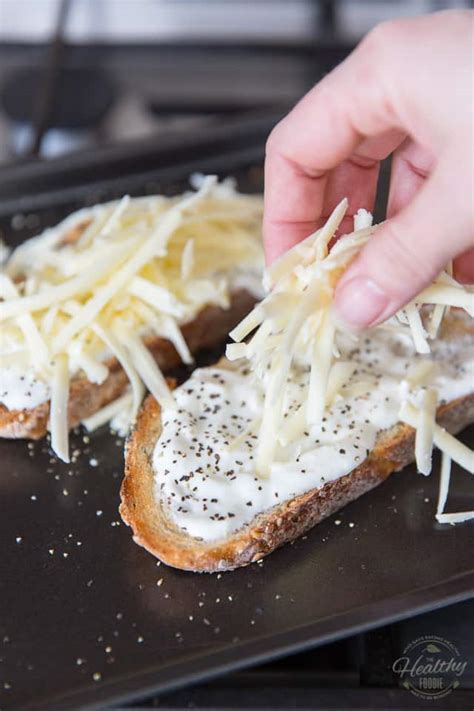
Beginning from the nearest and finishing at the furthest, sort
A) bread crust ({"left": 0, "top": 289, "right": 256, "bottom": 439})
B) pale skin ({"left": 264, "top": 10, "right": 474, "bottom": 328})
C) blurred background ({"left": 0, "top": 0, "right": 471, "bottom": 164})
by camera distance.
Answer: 1. pale skin ({"left": 264, "top": 10, "right": 474, "bottom": 328})
2. bread crust ({"left": 0, "top": 289, "right": 256, "bottom": 439})
3. blurred background ({"left": 0, "top": 0, "right": 471, "bottom": 164})

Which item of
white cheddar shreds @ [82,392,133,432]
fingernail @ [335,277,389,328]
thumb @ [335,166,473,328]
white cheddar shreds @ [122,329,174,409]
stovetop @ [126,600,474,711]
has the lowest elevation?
stovetop @ [126,600,474,711]

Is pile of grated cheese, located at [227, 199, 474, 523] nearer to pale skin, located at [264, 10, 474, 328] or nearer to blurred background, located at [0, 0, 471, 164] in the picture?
pale skin, located at [264, 10, 474, 328]

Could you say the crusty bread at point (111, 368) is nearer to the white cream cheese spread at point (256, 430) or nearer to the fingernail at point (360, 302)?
the white cream cheese spread at point (256, 430)

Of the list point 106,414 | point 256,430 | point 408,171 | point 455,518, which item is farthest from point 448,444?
point 106,414

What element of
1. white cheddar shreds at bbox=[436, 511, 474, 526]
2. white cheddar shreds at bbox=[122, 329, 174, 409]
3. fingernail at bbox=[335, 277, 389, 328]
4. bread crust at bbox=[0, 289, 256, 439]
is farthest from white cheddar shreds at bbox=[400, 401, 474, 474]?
bread crust at bbox=[0, 289, 256, 439]

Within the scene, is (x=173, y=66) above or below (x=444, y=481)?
above

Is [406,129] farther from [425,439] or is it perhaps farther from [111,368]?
[111,368]
